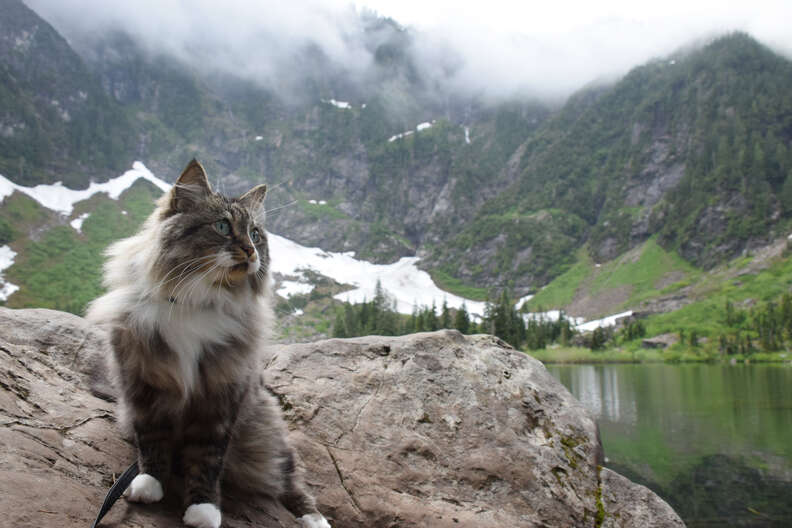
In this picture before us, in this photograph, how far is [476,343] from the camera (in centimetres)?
730

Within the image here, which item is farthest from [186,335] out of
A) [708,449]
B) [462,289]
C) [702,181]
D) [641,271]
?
[462,289]

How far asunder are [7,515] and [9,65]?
25928 cm

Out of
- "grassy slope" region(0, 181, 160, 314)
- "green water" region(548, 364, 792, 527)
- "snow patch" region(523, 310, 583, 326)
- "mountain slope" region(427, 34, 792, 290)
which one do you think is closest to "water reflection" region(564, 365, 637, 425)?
"green water" region(548, 364, 792, 527)

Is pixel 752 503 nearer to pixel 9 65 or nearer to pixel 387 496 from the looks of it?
pixel 387 496

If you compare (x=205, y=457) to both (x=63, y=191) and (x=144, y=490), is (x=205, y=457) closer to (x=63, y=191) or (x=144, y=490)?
(x=144, y=490)

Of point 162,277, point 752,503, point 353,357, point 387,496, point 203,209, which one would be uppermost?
point 203,209

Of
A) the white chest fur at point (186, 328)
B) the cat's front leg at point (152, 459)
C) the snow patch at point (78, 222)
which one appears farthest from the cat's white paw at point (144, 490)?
the snow patch at point (78, 222)

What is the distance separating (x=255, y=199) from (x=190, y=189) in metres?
0.52

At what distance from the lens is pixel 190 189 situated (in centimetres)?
337

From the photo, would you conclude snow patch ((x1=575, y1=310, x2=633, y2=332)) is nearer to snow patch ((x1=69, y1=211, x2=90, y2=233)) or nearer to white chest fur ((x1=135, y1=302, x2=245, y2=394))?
white chest fur ((x1=135, y1=302, x2=245, y2=394))

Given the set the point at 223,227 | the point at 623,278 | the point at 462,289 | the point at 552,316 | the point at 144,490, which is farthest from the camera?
the point at 462,289

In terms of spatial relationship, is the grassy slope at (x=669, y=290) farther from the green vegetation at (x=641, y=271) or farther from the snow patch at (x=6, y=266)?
the snow patch at (x=6, y=266)

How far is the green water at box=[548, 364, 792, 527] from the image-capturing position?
15.0 m

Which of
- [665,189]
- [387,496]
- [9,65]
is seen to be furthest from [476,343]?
[9,65]
